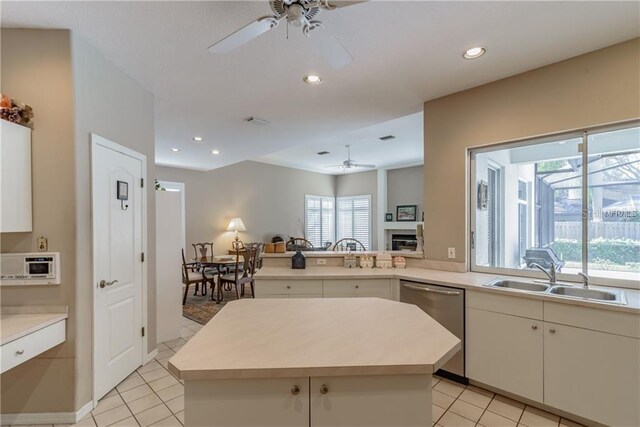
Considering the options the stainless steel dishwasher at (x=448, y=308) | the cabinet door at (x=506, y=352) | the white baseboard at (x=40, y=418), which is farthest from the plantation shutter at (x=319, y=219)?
the white baseboard at (x=40, y=418)

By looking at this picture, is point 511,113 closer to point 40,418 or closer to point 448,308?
point 448,308

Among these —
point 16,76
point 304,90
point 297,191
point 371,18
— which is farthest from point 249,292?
point 371,18

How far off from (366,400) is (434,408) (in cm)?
152

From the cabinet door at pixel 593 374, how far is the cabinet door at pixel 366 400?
158cm

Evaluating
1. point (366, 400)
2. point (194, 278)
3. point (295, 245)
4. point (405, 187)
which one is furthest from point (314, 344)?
point (405, 187)

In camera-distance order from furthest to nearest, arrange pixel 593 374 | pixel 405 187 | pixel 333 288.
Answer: pixel 405 187 < pixel 333 288 < pixel 593 374

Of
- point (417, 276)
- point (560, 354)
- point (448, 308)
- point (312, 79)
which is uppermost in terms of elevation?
point (312, 79)

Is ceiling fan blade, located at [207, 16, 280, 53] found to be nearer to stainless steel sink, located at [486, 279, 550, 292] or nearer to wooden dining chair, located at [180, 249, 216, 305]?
stainless steel sink, located at [486, 279, 550, 292]

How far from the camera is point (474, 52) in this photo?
2.36 m

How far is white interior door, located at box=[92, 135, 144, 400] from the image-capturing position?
234cm

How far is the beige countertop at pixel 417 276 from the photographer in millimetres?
2163

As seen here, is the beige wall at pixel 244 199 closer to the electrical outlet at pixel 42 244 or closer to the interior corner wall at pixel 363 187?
the interior corner wall at pixel 363 187

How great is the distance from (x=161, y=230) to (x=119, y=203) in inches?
35.9

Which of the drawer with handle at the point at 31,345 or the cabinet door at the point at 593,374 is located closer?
the drawer with handle at the point at 31,345
